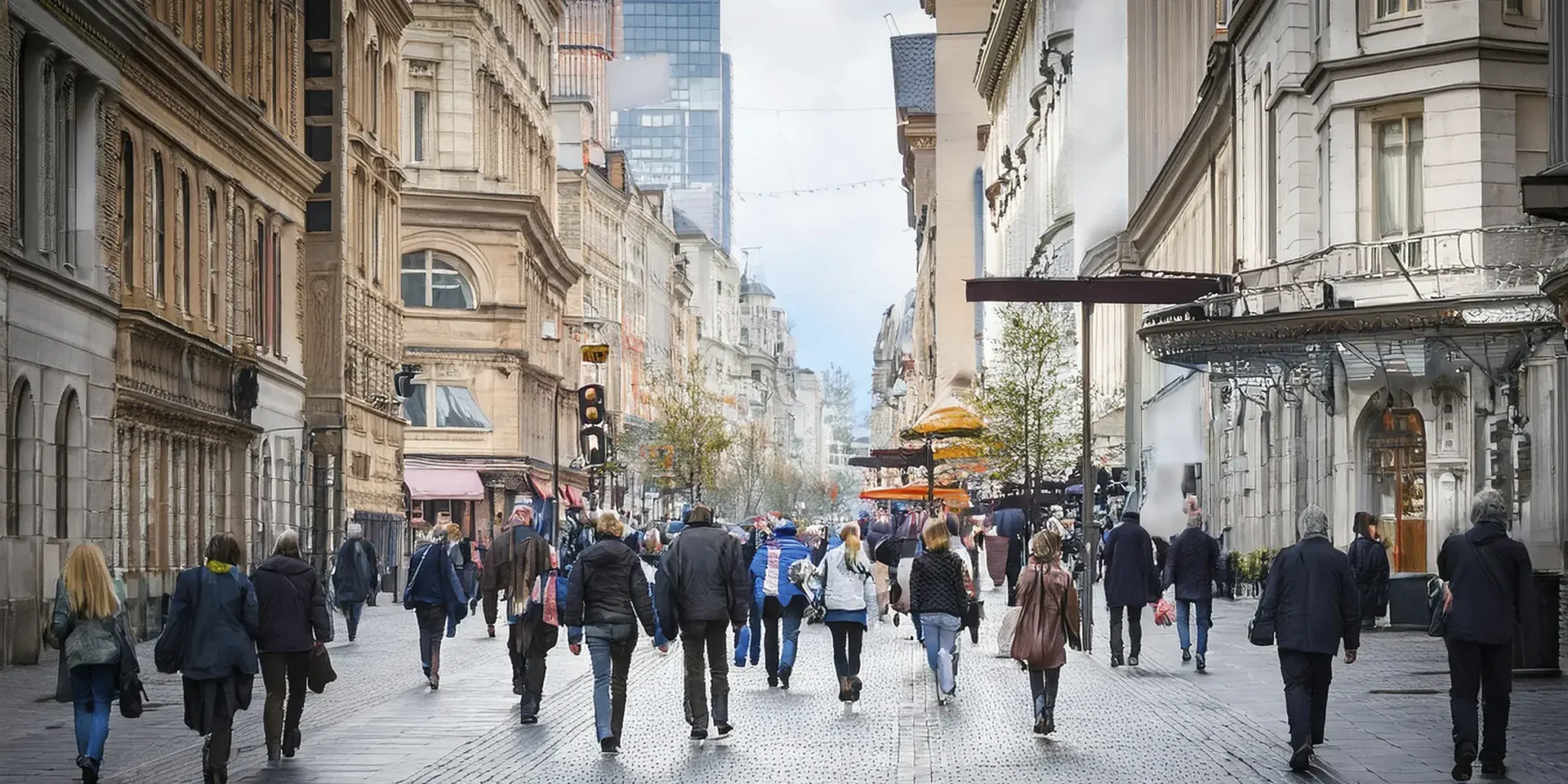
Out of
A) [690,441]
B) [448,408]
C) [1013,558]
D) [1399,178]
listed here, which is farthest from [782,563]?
[690,441]

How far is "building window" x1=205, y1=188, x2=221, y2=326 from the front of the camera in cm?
3881

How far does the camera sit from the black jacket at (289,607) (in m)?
16.0

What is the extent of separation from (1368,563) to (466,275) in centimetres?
4896

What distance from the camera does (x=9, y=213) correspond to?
26812mm

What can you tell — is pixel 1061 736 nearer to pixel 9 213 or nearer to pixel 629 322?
pixel 9 213

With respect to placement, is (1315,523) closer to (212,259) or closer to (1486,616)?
(1486,616)

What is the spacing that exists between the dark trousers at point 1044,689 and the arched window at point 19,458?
14175 mm

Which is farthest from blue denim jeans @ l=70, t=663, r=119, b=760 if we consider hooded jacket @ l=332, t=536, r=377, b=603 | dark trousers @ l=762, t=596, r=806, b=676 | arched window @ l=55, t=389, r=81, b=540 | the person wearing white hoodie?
hooded jacket @ l=332, t=536, r=377, b=603

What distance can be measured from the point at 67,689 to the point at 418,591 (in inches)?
333

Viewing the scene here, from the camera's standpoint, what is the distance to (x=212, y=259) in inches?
1544

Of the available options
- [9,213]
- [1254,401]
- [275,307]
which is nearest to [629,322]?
[275,307]

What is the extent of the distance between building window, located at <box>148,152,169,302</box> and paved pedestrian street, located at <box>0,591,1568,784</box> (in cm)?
1079

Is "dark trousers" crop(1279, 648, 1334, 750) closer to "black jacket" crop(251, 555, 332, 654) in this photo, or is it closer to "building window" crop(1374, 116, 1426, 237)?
"black jacket" crop(251, 555, 332, 654)

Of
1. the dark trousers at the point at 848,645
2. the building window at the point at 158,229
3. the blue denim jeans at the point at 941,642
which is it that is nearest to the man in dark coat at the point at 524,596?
the dark trousers at the point at 848,645
